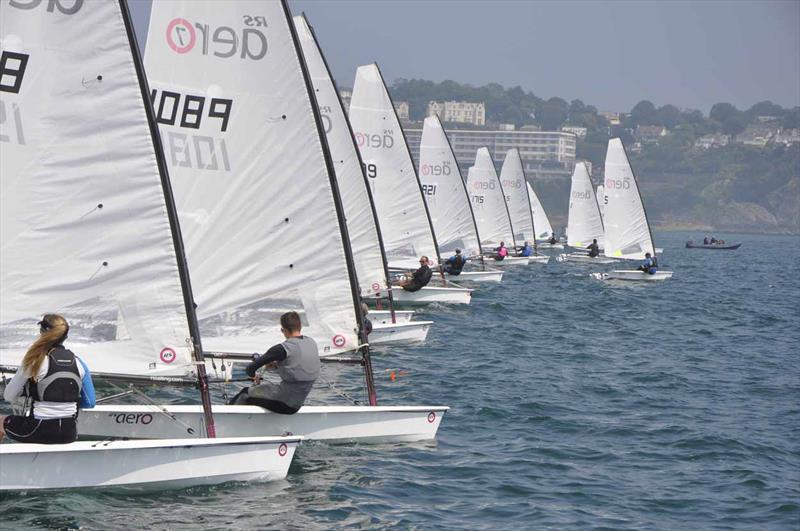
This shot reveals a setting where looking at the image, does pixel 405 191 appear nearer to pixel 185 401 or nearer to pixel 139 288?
pixel 185 401

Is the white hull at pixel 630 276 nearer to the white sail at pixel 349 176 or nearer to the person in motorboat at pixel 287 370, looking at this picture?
the white sail at pixel 349 176

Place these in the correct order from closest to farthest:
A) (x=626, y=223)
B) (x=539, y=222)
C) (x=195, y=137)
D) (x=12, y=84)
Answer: (x=12, y=84) < (x=195, y=137) < (x=626, y=223) < (x=539, y=222)

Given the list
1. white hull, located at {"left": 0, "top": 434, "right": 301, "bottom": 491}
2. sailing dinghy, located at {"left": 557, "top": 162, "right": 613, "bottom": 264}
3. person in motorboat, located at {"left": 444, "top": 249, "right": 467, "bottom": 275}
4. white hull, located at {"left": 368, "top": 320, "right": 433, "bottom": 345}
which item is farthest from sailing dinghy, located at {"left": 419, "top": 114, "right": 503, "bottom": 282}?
white hull, located at {"left": 0, "top": 434, "right": 301, "bottom": 491}

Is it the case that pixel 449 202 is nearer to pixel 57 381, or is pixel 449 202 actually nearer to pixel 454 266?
pixel 454 266

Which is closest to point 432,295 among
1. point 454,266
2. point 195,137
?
point 454,266

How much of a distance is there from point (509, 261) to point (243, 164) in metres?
39.1

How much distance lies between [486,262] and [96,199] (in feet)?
129

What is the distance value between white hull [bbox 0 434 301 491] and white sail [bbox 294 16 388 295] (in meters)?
10.9

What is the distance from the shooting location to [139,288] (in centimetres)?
1088

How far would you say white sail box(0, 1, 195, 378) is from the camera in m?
10.4

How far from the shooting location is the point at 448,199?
3912 cm

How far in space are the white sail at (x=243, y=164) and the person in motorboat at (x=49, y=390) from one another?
2.97m

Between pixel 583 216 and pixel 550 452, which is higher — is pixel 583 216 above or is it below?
above

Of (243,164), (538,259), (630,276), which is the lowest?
(630,276)
